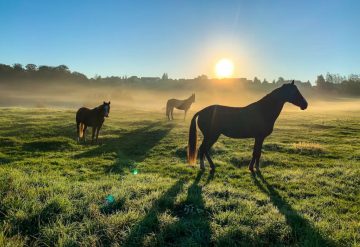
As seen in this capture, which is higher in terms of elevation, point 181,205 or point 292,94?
point 292,94

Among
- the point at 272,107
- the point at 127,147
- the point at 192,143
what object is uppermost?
the point at 272,107

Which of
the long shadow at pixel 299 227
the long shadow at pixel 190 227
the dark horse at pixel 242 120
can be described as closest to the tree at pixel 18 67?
the dark horse at pixel 242 120

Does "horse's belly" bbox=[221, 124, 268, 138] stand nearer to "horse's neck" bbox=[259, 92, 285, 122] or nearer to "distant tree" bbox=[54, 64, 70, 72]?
"horse's neck" bbox=[259, 92, 285, 122]

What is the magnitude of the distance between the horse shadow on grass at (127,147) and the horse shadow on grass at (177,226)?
5.46 m

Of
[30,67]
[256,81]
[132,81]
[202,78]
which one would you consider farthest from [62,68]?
[256,81]

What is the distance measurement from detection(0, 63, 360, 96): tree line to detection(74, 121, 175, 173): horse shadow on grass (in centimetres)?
12514

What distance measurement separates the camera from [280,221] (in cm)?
660

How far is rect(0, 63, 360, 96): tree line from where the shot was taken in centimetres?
13438

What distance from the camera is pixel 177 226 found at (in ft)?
20.1

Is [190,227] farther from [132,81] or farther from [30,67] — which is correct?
[132,81]

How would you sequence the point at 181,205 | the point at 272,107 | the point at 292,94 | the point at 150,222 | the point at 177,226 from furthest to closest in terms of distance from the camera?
1. the point at 272,107
2. the point at 292,94
3. the point at 181,205
4. the point at 150,222
5. the point at 177,226

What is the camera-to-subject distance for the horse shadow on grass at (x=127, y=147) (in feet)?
46.0

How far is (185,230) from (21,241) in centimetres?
292

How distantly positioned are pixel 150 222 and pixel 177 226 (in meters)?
0.56
